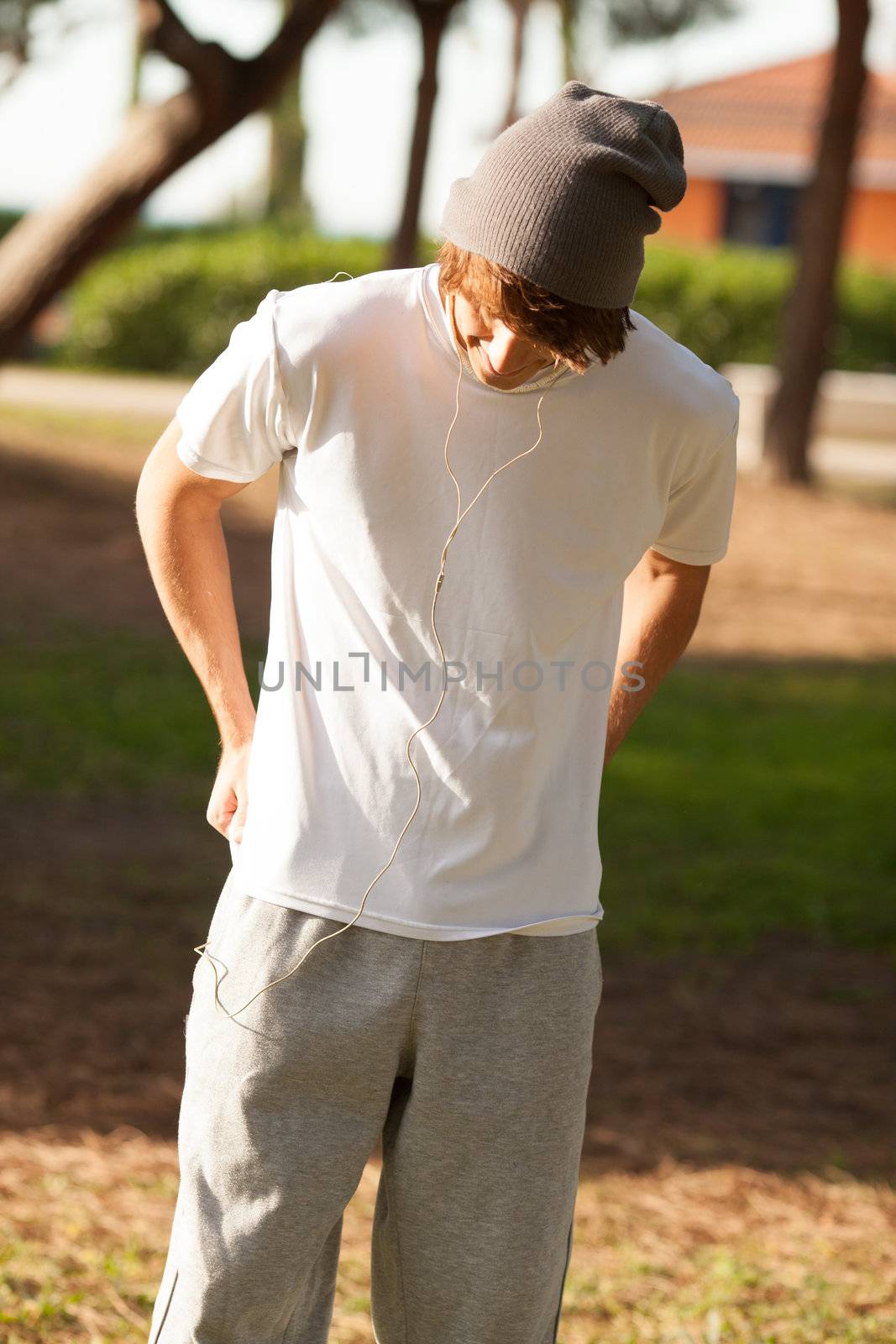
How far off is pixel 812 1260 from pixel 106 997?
2199 millimetres

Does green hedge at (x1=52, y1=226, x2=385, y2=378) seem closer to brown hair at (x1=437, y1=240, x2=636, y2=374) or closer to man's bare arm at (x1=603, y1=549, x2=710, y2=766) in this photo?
man's bare arm at (x1=603, y1=549, x2=710, y2=766)

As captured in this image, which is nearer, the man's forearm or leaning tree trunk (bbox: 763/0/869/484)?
the man's forearm

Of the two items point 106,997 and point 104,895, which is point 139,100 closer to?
point 104,895

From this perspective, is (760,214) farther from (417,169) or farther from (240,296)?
(417,169)

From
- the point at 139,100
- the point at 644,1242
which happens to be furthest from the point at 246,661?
the point at 644,1242

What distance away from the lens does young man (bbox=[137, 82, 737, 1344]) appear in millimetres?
1754

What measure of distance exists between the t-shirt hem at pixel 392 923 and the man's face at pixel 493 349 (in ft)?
2.07

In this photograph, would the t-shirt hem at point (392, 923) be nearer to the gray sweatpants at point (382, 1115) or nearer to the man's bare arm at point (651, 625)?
the gray sweatpants at point (382, 1115)

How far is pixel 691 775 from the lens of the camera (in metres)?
7.04

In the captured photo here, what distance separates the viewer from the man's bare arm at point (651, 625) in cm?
209

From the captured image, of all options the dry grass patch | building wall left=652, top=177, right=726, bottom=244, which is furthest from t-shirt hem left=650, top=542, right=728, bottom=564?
building wall left=652, top=177, right=726, bottom=244

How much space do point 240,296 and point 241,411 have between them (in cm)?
2164

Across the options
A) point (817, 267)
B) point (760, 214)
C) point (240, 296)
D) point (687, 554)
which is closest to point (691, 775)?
point (687, 554)

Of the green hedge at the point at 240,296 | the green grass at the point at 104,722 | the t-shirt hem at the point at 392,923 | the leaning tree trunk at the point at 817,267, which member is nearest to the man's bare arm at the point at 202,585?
the t-shirt hem at the point at 392,923
